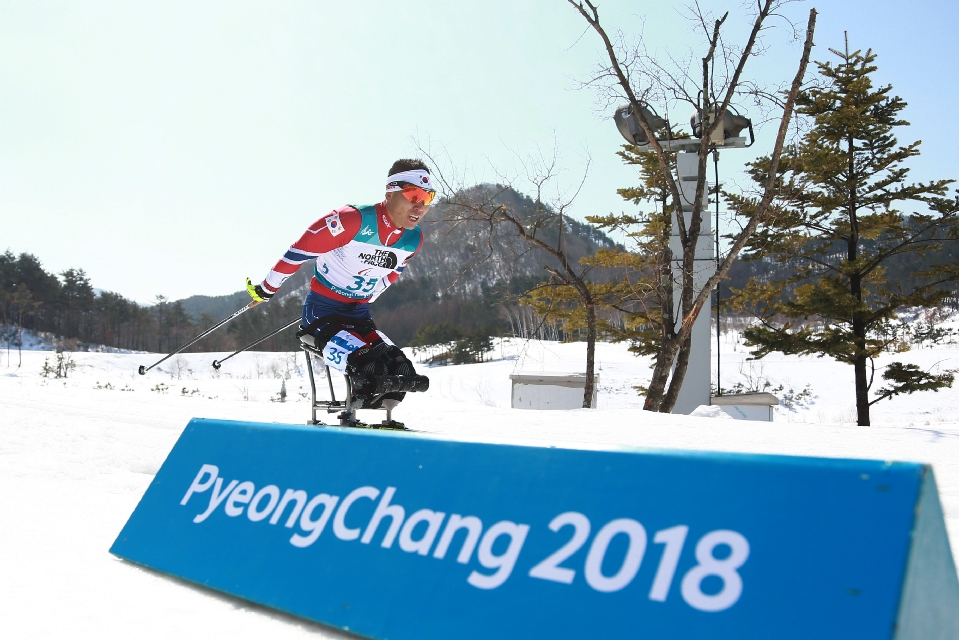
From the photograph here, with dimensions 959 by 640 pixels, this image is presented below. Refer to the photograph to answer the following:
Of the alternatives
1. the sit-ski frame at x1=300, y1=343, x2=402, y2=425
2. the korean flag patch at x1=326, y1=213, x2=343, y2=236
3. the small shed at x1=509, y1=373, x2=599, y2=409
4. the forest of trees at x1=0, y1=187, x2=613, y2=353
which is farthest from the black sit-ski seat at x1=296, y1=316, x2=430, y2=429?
the forest of trees at x1=0, y1=187, x2=613, y2=353

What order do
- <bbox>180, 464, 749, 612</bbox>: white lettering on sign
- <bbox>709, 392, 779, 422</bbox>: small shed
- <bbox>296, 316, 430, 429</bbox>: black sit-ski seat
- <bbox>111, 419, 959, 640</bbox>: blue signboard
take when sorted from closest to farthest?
<bbox>111, 419, 959, 640</bbox>: blue signboard → <bbox>180, 464, 749, 612</bbox>: white lettering on sign → <bbox>296, 316, 430, 429</bbox>: black sit-ski seat → <bbox>709, 392, 779, 422</bbox>: small shed

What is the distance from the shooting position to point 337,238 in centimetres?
441

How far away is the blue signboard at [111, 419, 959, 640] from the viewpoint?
1.24m

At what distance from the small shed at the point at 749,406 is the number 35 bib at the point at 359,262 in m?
11.7

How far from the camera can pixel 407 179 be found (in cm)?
453

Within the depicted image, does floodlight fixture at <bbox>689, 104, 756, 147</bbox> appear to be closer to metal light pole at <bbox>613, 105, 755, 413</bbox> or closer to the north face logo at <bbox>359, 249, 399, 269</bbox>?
metal light pole at <bbox>613, 105, 755, 413</bbox>

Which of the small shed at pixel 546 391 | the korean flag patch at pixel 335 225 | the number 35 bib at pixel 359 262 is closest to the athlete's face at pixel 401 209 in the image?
the number 35 bib at pixel 359 262

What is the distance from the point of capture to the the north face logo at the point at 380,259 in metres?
4.52

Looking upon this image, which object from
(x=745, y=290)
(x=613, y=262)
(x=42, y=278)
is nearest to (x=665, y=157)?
(x=613, y=262)

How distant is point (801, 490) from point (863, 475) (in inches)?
4.5

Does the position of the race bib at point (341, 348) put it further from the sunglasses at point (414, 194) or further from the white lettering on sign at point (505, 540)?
the white lettering on sign at point (505, 540)

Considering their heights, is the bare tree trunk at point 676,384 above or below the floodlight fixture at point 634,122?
below

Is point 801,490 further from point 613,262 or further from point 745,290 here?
point 745,290

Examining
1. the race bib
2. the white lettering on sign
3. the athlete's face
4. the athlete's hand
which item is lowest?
the white lettering on sign
